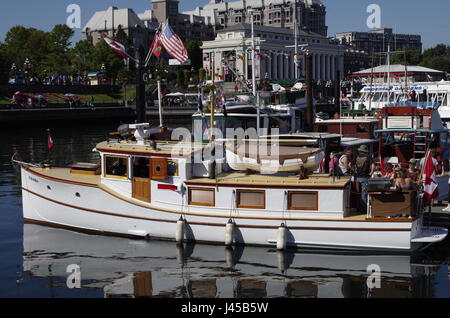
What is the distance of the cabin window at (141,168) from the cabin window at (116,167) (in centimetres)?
35

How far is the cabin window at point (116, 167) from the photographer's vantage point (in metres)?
19.4

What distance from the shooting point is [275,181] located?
17.9 meters

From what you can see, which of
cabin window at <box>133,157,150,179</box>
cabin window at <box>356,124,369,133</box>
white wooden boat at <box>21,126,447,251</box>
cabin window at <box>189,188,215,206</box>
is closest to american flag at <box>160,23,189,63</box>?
white wooden boat at <box>21,126,447,251</box>

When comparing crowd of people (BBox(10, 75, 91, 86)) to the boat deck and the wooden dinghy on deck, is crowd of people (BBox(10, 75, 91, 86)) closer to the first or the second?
the wooden dinghy on deck

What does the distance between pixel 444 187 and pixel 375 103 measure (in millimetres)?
37426

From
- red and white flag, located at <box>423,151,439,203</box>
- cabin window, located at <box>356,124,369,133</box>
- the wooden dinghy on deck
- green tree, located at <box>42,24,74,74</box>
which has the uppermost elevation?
green tree, located at <box>42,24,74,74</box>

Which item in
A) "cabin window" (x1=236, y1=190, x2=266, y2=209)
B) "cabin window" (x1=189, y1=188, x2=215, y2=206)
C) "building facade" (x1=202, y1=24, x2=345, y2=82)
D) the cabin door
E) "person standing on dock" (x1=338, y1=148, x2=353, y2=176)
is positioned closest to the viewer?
"cabin window" (x1=236, y1=190, x2=266, y2=209)

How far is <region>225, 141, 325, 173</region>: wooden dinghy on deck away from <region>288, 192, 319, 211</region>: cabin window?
1.05 m

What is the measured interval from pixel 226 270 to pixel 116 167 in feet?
18.4

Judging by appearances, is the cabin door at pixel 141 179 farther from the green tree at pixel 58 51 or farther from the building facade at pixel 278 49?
the building facade at pixel 278 49

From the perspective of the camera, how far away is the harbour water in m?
15.1

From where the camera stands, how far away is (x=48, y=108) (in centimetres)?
7075
